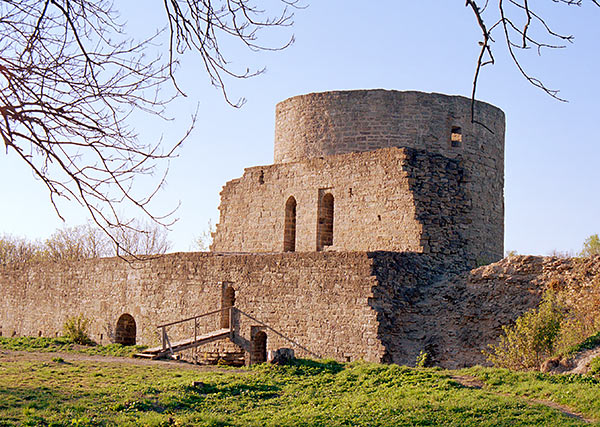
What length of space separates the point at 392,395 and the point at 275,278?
6970 millimetres

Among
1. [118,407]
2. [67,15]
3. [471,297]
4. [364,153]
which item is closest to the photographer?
[67,15]

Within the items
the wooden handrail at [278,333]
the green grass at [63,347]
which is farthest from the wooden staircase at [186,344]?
the green grass at [63,347]

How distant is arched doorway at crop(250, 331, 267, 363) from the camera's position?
18.3 meters

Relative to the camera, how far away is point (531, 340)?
13.2 meters

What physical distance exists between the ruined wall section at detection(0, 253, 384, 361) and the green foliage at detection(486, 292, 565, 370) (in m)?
2.72

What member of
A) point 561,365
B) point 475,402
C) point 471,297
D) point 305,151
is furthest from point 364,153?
point 475,402

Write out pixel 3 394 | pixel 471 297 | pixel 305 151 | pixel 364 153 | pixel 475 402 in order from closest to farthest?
pixel 475 402 → pixel 3 394 → pixel 471 297 → pixel 364 153 → pixel 305 151

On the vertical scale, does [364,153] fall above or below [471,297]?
above

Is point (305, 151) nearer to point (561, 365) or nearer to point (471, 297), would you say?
point (471, 297)

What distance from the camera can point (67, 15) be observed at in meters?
5.74

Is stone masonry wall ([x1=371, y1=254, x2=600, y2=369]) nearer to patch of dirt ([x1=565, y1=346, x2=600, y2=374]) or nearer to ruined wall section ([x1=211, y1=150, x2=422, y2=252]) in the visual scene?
patch of dirt ([x1=565, y1=346, x2=600, y2=374])

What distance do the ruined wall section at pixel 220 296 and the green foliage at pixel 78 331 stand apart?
25 centimetres

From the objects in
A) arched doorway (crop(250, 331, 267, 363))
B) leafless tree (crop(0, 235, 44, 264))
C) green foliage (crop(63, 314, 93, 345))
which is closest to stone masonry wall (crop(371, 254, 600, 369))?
arched doorway (crop(250, 331, 267, 363))

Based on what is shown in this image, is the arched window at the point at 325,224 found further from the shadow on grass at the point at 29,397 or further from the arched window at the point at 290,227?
the shadow on grass at the point at 29,397
